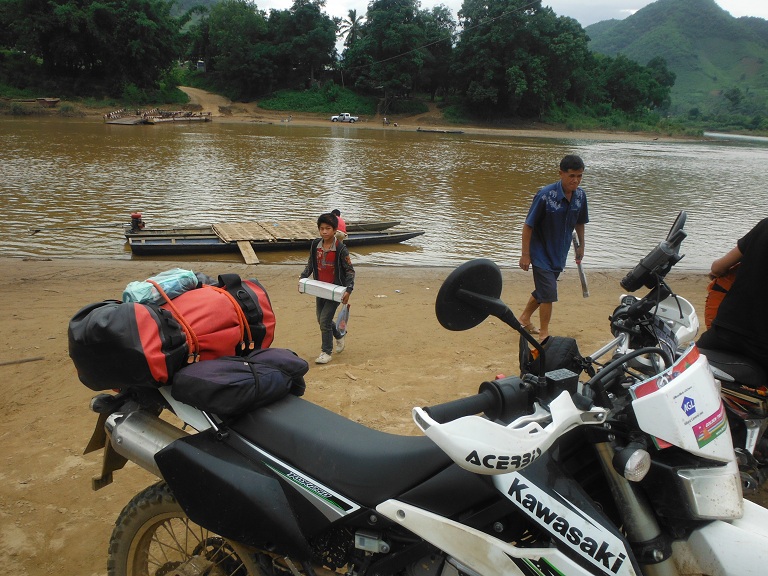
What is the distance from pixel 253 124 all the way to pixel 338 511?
5095 cm

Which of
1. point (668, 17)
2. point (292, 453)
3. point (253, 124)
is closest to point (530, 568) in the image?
point (292, 453)

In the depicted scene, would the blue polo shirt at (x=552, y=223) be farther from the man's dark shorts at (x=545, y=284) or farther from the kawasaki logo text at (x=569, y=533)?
the kawasaki logo text at (x=569, y=533)

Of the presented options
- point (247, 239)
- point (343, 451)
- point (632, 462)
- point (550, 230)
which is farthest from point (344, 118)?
point (632, 462)

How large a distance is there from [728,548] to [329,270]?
4.17 m

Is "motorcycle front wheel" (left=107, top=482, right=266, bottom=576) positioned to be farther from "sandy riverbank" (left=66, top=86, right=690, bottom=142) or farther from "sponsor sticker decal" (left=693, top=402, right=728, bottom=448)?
"sandy riverbank" (left=66, top=86, right=690, bottom=142)

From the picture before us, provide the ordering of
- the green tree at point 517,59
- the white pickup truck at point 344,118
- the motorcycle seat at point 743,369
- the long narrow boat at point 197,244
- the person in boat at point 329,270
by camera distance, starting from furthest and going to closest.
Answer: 1. the green tree at point 517,59
2. the white pickup truck at point 344,118
3. the long narrow boat at point 197,244
4. the person in boat at point 329,270
5. the motorcycle seat at point 743,369

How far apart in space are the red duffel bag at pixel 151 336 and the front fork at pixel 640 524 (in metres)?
1.35

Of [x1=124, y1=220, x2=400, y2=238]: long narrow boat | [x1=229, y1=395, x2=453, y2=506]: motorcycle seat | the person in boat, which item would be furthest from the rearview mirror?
[x1=124, y1=220, x2=400, y2=238]: long narrow boat

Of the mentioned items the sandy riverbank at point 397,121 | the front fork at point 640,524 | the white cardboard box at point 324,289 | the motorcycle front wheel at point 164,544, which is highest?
the sandy riverbank at point 397,121

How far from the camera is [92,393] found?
441cm

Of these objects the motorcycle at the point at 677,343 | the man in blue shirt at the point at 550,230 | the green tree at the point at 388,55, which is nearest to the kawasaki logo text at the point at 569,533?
the motorcycle at the point at 677,343

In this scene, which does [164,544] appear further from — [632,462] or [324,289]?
[324,289]

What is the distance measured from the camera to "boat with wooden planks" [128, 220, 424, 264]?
10555 millimetres

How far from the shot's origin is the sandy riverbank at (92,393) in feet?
9.88
